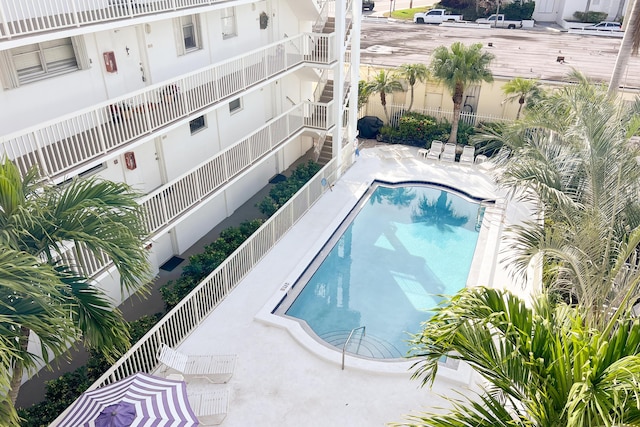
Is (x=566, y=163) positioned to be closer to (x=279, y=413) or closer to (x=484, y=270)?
(x=484, y=270)

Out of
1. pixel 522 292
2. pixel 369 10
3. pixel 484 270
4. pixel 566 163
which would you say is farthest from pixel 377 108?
pixel 369 10

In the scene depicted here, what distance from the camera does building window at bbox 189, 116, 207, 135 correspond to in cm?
1536

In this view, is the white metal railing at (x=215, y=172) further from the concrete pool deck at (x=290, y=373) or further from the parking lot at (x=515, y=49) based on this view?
the parking lot at (x=515, y=49)

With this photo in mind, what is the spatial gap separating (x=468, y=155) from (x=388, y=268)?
28.9 ft

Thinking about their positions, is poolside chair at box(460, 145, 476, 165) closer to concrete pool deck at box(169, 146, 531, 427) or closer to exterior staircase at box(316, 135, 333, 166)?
exterior staircase at box(316, 135, 333, 166)

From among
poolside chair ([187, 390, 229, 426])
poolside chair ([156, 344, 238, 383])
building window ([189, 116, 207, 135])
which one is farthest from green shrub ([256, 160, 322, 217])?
poolside chair ([187, 390, 229, 426])

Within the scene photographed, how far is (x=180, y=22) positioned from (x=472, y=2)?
158 ft

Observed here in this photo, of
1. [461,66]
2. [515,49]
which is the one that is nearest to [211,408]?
[461,66]

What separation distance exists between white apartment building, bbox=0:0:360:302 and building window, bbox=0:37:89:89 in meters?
0.03

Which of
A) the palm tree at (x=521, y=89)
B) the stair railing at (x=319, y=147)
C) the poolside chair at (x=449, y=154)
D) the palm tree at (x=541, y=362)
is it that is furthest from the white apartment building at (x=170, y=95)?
the palm tree at (x=521, y=89)

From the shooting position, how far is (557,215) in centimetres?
1030

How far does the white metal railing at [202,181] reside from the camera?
1149 cm

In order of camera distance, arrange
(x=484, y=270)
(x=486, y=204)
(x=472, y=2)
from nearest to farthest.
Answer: (x=484, y=270)
(x=486, y=204)
(x=472, y=2)

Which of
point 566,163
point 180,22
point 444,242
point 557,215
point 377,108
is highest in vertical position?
point 180,22
